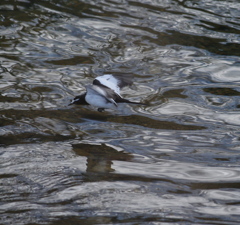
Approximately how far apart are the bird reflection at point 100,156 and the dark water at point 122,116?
0.02 meters

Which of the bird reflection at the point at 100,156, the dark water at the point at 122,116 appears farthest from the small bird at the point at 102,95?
the bird reflection at the point at 100,156

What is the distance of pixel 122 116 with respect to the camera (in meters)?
7.07

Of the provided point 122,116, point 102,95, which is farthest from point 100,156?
point 122,116

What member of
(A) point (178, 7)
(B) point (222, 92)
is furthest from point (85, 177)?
(A) point (178, 7)

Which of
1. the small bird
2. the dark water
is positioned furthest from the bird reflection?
the small bird

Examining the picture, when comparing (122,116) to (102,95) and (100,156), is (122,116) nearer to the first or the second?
(102,95)

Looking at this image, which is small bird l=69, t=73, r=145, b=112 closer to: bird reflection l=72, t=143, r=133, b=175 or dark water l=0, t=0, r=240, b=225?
dark water l=0, t=0, r=240, b=225

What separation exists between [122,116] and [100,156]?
1449mm

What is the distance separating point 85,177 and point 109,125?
1682 millimetres

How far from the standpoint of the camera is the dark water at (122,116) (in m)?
4.58

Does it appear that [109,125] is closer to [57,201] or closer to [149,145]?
[149,145]

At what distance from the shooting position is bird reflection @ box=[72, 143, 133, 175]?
5.39 m

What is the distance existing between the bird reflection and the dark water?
0.02 m

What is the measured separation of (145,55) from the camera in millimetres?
9352
